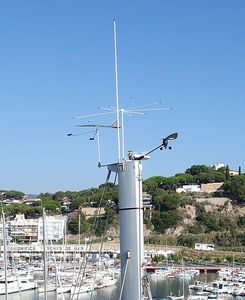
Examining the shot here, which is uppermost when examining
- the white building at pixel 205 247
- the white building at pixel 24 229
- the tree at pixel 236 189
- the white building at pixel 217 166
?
the white building at pixel 217 166

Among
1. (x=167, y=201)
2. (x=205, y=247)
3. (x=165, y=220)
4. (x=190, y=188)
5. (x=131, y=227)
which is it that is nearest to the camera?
(x=131, y=227)

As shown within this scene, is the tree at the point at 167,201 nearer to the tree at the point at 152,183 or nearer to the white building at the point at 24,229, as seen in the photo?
the tree at the point at 152,183

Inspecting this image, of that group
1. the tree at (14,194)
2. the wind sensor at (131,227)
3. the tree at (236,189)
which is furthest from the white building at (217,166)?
the wind sensor at (131,227)

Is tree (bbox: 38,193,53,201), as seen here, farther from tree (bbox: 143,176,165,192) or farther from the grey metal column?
the grey metal column

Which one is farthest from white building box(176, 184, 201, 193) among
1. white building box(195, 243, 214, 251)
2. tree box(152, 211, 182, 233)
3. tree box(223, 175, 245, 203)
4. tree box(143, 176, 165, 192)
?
white building box(195, 243, 214, 251)

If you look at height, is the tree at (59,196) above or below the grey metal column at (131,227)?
above

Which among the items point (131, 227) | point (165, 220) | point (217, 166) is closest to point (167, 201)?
point (165, 220)

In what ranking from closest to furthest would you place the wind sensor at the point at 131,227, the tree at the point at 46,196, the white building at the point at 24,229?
the wind sensor at the point at 131,227 → the white building at the point at 24,229 → the tree at the point at 46,196

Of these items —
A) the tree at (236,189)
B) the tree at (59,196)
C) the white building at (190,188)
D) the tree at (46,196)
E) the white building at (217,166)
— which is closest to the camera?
the tree at (236,189)

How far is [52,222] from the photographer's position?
215 feet

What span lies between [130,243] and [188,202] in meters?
69.3

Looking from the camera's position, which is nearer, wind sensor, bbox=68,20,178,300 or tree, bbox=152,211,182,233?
wind sensor, bbox=68,20,178,300

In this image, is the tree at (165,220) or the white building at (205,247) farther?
the tree at (165,220)

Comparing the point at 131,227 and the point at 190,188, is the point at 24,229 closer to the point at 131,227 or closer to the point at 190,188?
the point at 190,188
